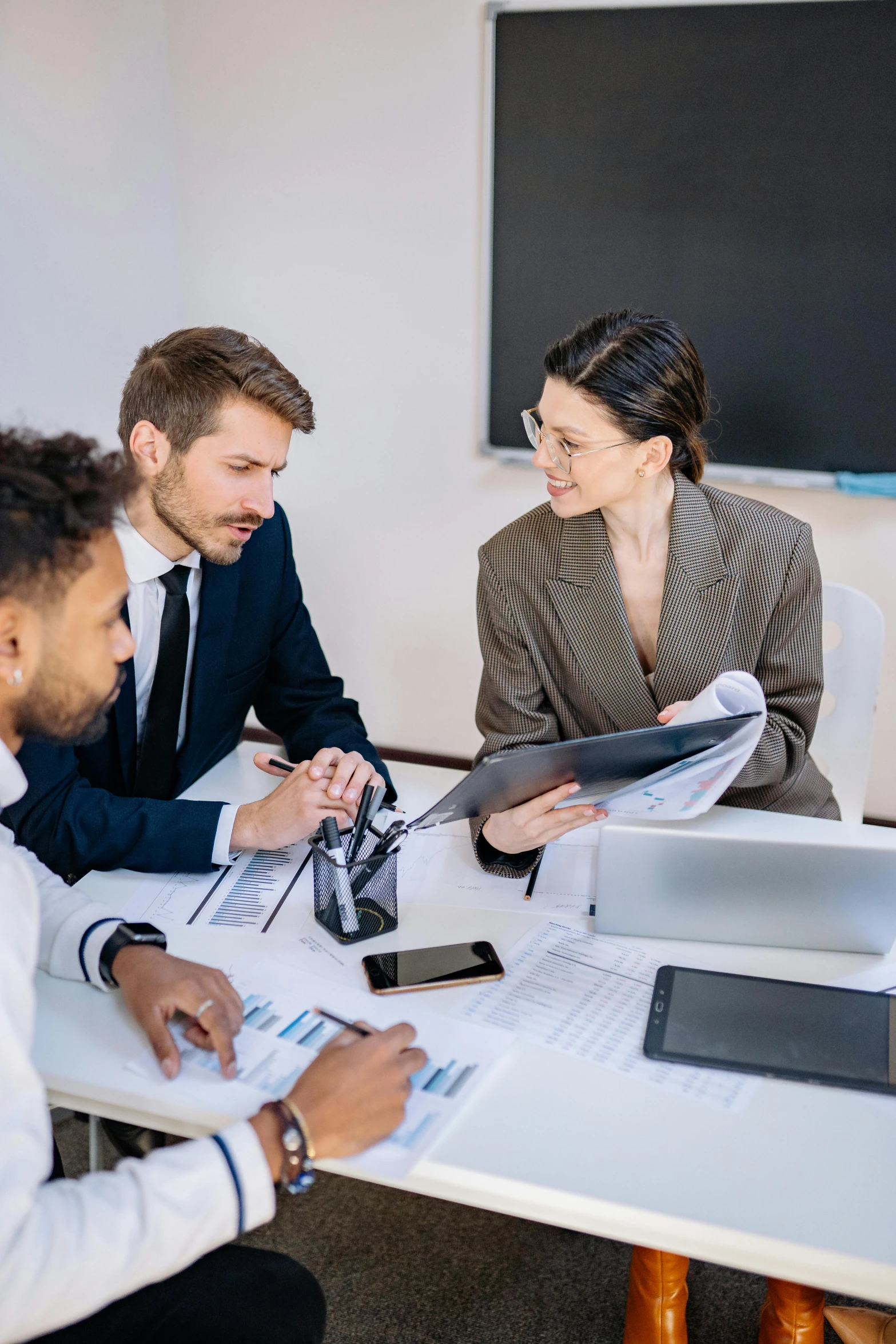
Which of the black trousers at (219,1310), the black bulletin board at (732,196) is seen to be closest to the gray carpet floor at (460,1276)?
the black trousers at (219,1310)

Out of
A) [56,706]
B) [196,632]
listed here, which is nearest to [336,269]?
[196,632]

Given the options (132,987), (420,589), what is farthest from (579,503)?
(420,589)

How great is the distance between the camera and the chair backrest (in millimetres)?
1892

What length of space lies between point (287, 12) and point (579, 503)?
2.00m

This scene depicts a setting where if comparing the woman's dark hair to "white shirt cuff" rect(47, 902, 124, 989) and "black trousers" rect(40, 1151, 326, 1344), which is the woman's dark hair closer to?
"white shirt cuff" rect(47, 902, 124, 989)

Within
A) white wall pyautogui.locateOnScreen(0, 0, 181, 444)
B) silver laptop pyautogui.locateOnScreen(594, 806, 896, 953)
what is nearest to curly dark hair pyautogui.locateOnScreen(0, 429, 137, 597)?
silver laptop pyautogui.locateOnScreen(594, 806, 896, 953)

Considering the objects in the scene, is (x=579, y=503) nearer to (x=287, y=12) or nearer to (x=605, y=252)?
(x=605, y=252)

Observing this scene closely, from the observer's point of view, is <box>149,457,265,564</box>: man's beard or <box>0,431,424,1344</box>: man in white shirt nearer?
<box>0,431,424,1344</box>: man in white shirt

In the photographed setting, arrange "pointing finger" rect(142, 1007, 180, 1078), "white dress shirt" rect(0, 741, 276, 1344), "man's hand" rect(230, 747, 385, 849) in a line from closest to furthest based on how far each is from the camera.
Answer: "white dress shirt" rect(0, 741, 276, 1344) → "pointing finger" rect(142, 1007, 180, 1078) → "man's hand" rect(230, 747, 385, 849)

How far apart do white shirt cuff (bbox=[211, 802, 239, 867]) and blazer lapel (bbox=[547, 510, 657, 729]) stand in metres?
0.63

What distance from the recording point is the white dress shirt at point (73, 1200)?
2.84 ft

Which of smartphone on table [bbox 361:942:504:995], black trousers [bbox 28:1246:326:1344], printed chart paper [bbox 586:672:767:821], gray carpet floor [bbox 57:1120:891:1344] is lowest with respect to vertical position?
gray carpet floor [bbox 57:1120:891:1344]

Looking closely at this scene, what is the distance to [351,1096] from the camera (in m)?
1.02

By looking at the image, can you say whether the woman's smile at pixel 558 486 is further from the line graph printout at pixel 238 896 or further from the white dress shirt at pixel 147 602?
the line graph printout at pixel 238 896
